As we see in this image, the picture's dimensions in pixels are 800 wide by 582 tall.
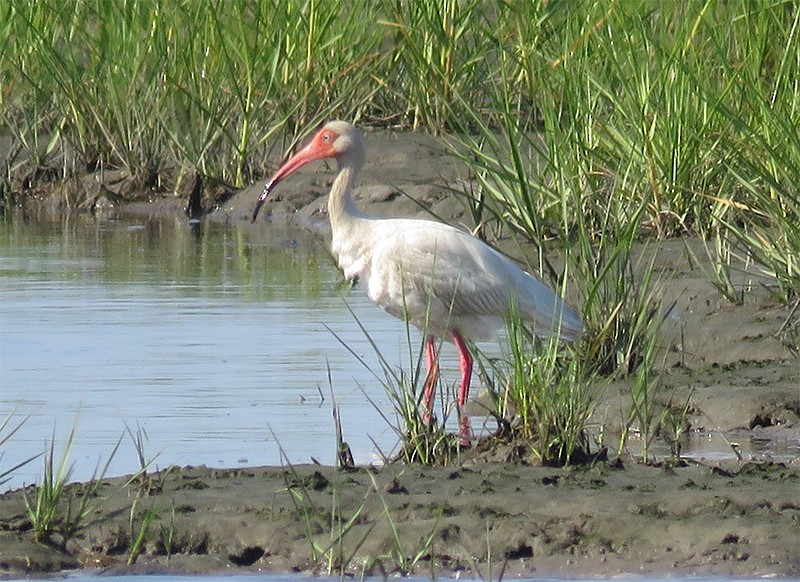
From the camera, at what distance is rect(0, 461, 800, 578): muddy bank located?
4809mm

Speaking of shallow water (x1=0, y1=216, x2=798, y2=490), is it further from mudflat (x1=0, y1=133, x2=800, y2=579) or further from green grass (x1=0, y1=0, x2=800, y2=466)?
green grass (x1=0, y1=0, x2=800, y2=466)

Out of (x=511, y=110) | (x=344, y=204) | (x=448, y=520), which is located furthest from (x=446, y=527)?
(x=511, y=110)

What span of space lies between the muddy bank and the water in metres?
0.52

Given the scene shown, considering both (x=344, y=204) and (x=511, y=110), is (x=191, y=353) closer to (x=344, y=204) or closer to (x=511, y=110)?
(x=344, y=204)

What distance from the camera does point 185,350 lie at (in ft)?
27.0

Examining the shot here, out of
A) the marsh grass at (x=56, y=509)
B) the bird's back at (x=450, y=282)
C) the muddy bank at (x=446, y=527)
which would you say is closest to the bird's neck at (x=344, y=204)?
the bird's back at (x=450, y=282)

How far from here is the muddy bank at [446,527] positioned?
4809mm

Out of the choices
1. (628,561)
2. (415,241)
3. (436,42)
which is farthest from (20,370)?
(436,42)

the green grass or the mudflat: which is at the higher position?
the green grass

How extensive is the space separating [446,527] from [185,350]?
11.3 ft

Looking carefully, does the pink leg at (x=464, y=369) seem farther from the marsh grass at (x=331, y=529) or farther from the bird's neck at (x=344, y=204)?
the marsh grass at (x=331, y=529)

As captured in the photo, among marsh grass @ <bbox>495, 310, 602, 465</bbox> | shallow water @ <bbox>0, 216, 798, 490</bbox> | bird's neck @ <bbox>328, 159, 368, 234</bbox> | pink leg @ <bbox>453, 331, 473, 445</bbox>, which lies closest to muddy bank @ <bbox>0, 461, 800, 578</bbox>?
marsh grass @ <bbox>495, 310, 602, 465</bbox>

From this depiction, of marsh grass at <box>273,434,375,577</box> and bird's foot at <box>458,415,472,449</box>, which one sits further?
bird's foot at <box>458,415,472,449</box>

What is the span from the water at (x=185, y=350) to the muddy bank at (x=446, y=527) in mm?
523
